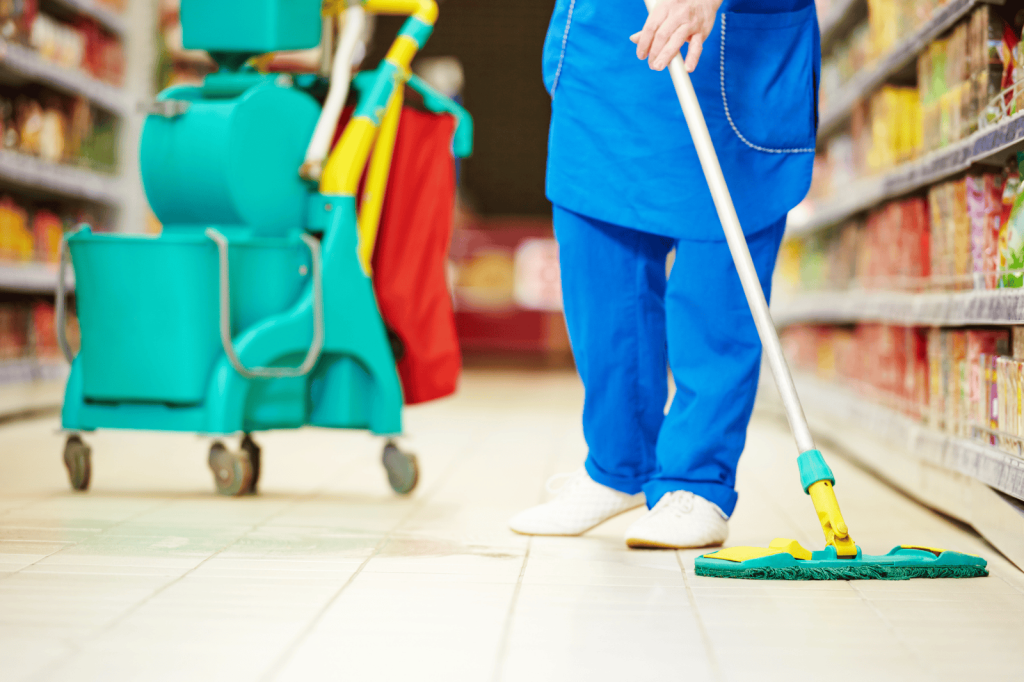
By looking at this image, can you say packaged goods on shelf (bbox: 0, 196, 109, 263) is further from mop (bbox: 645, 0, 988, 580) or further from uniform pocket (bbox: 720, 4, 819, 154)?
mop (bbox: 645, 0, 988, 580)

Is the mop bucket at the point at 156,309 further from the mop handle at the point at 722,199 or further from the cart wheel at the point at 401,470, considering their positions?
the mop handle at the point at 722,199

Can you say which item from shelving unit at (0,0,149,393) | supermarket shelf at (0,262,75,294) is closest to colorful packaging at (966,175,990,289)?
shelving unit at (0,0,149,393)

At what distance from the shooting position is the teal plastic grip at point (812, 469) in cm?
142

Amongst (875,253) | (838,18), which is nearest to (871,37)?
(838,18)

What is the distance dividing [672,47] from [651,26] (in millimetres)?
44

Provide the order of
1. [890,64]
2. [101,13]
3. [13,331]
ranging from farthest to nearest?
[101,13] < [13,331] < [890,64]

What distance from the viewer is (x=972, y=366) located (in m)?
1.99

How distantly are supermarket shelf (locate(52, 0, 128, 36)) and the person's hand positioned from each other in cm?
365

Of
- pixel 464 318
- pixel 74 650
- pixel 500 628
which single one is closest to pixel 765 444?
pixel 500 628

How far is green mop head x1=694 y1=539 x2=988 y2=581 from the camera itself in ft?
4.55

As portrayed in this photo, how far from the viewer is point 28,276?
404 cm

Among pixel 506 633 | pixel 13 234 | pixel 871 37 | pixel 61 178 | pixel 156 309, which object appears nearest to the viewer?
pixel 506 633

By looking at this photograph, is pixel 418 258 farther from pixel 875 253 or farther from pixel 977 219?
pixel 875 253

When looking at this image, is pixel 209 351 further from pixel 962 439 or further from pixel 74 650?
pixel 962 439
